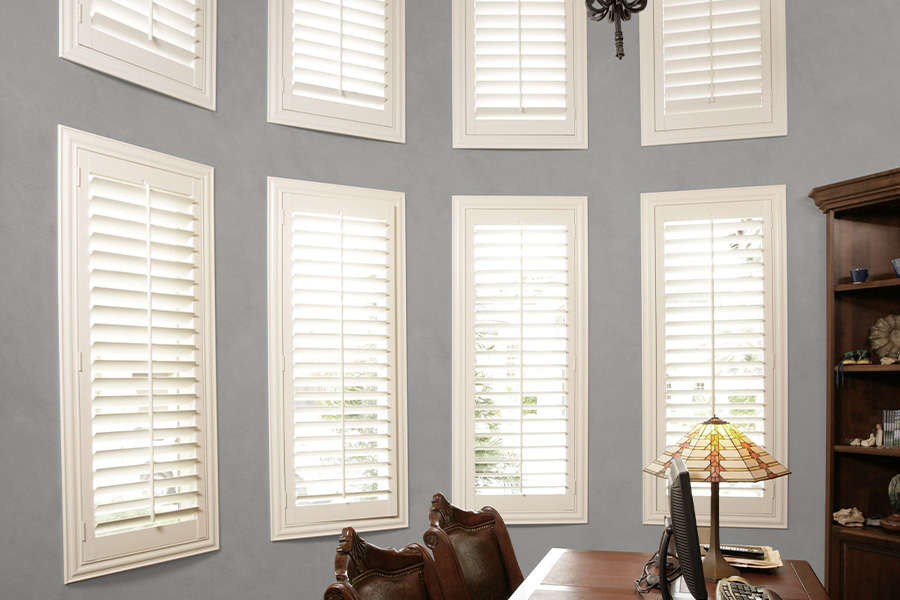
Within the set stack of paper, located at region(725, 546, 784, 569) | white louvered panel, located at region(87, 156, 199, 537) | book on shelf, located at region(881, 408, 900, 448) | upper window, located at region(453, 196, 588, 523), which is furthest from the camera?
upper window, located at region(453, 196, 588, 523)

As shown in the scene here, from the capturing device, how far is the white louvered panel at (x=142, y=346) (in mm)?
3018

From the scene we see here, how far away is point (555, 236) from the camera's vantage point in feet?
13.6

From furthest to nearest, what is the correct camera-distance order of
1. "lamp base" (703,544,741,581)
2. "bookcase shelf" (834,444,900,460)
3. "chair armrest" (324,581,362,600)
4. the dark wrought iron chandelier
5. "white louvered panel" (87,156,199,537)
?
"bookcase shelf" (834,444,900,460) → "white louvered panel" (87,156,199,537) → the dark wrought iron chandelier → "lamp base" (703,544,741,581) → "chair armrest" (324,581,362,600)

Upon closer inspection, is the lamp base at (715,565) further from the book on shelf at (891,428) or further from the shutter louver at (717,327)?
the book on shelf at (891,428)

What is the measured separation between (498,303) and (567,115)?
3.80 ft

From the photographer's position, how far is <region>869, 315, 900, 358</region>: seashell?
3.67m

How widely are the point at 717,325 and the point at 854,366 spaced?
69cm

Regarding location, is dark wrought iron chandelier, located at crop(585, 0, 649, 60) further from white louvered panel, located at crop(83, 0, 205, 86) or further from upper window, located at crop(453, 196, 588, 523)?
white louvered panel, located at crop(83, 0, 205, 86)

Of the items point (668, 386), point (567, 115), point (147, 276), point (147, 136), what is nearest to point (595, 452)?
point (668, 386)

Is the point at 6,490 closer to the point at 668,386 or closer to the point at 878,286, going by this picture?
the point at 668,386

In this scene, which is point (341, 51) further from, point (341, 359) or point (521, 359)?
point (521, 359)

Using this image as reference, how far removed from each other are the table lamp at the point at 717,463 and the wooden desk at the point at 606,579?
109 mm

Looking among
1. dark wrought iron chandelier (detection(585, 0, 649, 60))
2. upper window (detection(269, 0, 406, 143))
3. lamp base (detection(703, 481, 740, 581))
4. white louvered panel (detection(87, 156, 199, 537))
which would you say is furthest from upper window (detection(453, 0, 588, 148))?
lamp base (detection(703, 481, 740, 581))

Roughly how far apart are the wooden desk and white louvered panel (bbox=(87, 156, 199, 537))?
1.70 meters
